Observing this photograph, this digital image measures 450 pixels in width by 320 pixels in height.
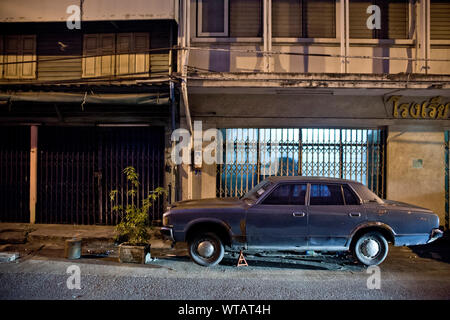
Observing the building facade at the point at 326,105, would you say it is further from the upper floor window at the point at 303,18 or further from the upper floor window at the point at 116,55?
the upper floor window at the point at 116,55

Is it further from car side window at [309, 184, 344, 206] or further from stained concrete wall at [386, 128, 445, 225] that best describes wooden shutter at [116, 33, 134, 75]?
stained concrete wall at [386, 128, 445, 225]

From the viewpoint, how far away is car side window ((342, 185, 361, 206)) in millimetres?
5973

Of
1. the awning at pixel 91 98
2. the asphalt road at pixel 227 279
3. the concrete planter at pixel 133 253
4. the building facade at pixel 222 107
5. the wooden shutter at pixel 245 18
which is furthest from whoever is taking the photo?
the wooden shutter at pixel 245 18

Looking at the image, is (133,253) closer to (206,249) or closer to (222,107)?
(206,249)

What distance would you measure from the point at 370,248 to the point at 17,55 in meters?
10.7

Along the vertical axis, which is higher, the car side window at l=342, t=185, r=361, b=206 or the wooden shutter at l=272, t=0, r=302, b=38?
the wooden shutter at l=272, t=0, r=302, b=38

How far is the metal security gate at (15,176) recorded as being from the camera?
9.69m

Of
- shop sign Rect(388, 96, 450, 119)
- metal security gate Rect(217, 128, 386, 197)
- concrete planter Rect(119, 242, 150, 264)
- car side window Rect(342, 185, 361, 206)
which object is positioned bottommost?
concrete planter Rect(119, 242, 150, 264)

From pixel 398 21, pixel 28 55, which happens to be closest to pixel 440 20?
pixel 398 21

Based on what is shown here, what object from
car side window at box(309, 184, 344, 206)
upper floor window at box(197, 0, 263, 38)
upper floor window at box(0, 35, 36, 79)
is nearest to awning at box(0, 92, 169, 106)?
upper floor window at box(0, 35, 36, 79)

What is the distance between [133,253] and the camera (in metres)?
6.29

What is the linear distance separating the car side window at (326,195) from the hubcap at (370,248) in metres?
0.84

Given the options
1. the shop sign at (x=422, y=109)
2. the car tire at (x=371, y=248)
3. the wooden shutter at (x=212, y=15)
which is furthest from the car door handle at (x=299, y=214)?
the wooden shutter at (x=212, y=15)

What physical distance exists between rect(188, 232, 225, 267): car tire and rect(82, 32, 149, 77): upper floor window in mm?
5449
